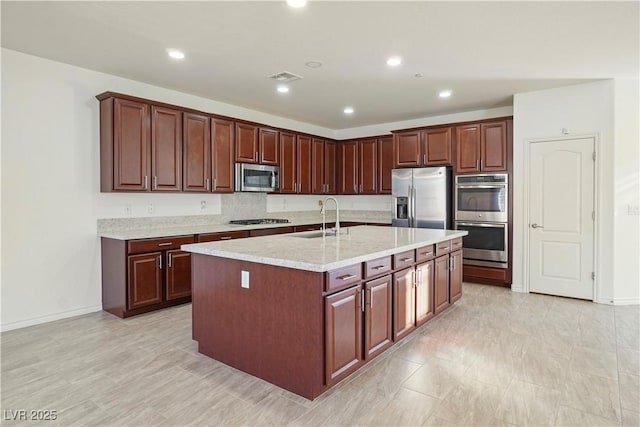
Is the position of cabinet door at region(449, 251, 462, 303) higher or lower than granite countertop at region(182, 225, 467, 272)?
lower

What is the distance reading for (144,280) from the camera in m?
3.90

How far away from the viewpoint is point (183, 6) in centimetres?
267

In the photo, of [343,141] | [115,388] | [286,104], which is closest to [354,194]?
[343,141]

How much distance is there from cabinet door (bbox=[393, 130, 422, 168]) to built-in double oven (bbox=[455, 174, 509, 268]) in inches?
30.7

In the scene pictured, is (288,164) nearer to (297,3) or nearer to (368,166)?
(368,166)

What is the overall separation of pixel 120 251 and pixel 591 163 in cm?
544

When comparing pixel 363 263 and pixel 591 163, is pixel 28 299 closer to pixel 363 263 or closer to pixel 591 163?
pixel 363 263

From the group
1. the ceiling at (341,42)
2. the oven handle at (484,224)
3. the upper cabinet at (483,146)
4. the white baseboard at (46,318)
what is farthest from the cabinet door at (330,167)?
the white baseboard at (46,318)

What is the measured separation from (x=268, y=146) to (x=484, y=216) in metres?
3.28

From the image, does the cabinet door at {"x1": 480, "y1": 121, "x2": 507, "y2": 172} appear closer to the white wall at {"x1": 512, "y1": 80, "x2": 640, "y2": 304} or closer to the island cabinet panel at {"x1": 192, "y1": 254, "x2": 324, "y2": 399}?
the white wall at {"x1": 512, "y1": 80, "x2": 640, "y2": 304}

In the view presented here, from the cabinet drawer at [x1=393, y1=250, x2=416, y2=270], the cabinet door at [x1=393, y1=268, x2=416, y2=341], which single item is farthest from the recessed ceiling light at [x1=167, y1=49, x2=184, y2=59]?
the cabinet door at [x1=393, y1=268, x2=416, y2=341]

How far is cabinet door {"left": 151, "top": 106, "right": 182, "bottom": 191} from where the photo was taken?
13.9 ft

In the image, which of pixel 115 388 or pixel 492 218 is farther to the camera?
pixel 492 218

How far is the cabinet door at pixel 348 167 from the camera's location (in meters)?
6.86
